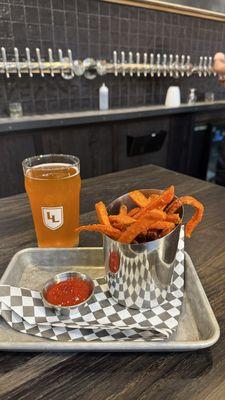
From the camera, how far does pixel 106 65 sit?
8.89 ft

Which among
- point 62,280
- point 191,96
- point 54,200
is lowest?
point 62,280

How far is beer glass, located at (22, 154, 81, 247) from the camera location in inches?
26.0

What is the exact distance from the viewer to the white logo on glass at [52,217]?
2.18ft

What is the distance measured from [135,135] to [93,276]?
7.53 feet

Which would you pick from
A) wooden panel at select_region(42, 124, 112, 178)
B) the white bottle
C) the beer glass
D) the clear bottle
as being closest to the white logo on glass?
the beer glass

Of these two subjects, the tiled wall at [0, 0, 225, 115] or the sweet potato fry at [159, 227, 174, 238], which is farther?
the tiled wall at [0, 0, 225, 115]

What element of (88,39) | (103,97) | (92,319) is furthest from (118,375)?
(88,39)

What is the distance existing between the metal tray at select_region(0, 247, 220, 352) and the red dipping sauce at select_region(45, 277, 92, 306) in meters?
0.06

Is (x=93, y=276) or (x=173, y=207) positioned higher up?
(x=173, y=207)

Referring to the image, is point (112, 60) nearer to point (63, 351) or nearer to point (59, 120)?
point (59, 120)

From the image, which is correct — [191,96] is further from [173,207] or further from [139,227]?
[139,227]

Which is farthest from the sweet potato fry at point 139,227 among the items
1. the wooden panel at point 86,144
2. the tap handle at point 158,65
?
the tap handle at point 158,65

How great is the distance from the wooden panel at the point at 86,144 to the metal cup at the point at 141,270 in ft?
6.24

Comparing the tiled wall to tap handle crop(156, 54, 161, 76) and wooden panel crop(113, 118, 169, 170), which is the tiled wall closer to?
tap handle crop(156, 54, 161, 76)
